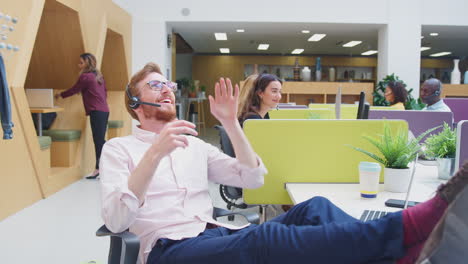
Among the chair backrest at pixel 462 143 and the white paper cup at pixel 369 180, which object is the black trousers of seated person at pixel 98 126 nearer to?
the white paper cup at pixel 369 180

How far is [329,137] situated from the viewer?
87.9 inches

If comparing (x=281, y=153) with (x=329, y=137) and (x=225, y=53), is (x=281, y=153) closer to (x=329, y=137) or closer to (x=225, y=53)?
(x=329, y=137)

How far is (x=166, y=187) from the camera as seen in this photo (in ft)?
5.48

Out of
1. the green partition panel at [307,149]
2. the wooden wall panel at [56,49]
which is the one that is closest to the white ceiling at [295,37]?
the wooden wall panel at [56,49]

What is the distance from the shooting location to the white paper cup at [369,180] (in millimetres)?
1816

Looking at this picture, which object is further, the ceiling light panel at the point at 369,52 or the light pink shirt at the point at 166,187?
the ceiling light panel at the point at 369,52

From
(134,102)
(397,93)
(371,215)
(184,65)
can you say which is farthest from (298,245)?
(184,65)

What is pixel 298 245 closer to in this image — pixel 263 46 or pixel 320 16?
pixel 320 16

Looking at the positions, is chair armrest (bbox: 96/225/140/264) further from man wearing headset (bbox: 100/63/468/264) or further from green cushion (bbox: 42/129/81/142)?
green cushion (bbox: 42/129/81/142)

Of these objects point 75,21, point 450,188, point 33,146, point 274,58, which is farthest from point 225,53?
point 450,188

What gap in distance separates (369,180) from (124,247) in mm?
994

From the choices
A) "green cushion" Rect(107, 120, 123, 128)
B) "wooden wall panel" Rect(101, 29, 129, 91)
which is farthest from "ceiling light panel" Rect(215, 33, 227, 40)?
"green cushion" Rect(107, 120, 123, 128)

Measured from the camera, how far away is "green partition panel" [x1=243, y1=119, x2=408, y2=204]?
2209 mm

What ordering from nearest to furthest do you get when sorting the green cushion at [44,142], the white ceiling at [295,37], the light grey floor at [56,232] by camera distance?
the light grey floor at [56,232]
the green cushion at [44,142]
the white ceiling at [295,37]
